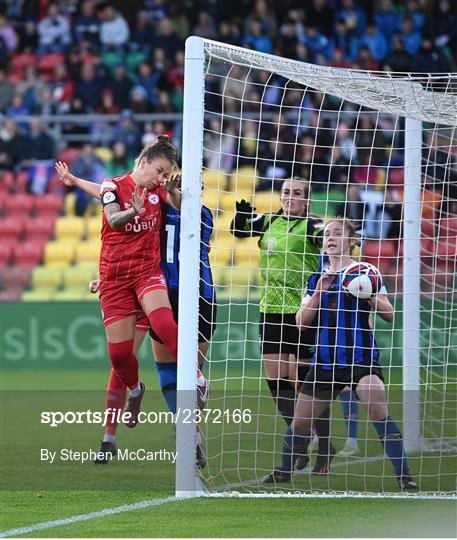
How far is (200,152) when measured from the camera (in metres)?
6.88

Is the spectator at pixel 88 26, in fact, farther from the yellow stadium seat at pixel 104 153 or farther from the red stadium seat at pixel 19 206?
the red stadium seat at pixel 19 206

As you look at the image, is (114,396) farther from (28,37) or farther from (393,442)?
(28,37)

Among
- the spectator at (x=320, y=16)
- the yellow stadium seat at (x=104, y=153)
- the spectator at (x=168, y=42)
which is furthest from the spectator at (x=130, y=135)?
Result: the spectator at (x=320, y=16)

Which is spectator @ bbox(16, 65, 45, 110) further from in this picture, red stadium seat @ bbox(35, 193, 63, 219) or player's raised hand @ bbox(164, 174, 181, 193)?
player's raised hand @ bbox(164, 174, 181, 193)

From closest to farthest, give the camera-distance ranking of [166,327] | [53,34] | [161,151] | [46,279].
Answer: [166,327] < [161,151] < [46,279] < [53,34]

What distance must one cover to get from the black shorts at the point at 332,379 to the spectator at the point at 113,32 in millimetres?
14598

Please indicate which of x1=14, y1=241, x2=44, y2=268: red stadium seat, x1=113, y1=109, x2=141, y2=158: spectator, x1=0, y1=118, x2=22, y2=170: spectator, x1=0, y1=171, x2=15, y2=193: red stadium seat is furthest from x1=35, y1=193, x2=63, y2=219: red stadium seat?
x1=113, y1=109, x2=141, y2=158: spectator

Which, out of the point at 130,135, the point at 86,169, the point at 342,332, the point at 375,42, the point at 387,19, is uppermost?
the point at 387,19

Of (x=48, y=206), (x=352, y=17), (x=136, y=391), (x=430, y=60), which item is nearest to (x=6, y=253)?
(x=48, y=206)

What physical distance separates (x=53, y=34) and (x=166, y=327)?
15.0 m

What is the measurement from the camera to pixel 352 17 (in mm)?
20250

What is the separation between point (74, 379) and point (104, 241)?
24.3 feet

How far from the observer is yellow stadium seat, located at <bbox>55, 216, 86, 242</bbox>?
18.6 meters

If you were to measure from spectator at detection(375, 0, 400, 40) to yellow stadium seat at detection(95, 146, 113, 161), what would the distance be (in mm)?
5303
